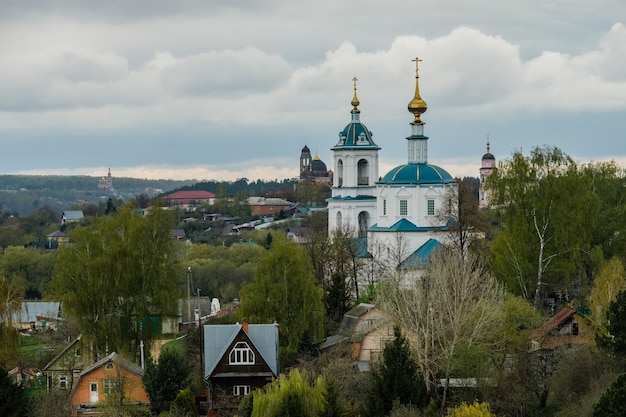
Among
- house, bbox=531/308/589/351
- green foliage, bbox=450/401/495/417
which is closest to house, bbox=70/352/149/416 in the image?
green foliage, bbox=450/401/495/417

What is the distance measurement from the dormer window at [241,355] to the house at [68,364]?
16.4ft

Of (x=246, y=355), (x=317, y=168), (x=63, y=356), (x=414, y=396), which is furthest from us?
(x=317, y=168)

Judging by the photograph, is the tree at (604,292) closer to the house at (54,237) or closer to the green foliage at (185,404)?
the green foliage at (185,404)

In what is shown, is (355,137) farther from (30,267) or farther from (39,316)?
(30,267)

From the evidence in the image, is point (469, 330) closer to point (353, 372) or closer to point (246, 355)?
point (353, 372)

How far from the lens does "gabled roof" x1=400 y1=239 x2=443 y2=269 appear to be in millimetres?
47062

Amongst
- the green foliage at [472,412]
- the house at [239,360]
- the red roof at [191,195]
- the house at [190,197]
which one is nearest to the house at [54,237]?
the house at [190,197]

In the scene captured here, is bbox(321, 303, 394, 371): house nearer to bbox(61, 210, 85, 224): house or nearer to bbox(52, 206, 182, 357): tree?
bbox(52, 206, 182, 357): tree

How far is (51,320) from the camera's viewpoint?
193 ft

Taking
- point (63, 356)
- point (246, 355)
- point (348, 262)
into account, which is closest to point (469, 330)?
point (246, 355)

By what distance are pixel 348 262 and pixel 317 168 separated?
4595 inches

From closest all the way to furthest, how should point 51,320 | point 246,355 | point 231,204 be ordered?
1. point 246,355
2. point 51,320
3. point 231,204

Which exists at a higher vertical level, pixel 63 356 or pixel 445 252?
pixel 445 252

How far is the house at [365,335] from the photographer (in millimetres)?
34375
